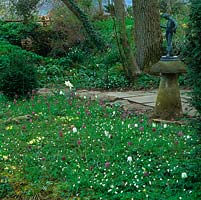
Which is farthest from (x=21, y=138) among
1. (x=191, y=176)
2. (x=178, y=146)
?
(x=191, y=176)

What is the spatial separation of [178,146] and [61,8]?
1345 cm

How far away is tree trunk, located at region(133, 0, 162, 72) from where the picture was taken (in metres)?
11.7

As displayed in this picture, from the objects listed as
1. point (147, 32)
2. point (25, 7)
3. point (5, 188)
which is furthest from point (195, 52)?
point (25, 7)

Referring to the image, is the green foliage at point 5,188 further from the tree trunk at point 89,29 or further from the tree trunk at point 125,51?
the tree trunk at point 89,29

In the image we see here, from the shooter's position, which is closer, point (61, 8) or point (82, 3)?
point (61, 8)

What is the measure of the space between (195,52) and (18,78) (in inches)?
238

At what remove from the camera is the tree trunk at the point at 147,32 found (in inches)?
461

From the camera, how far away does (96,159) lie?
4621 mm

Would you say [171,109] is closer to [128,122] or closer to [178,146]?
[128,122]

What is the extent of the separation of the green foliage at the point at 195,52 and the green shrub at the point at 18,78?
19.2 feet

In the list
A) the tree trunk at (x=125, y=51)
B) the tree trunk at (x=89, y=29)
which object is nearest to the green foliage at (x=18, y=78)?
the tree trunk at (x=125, y=51)

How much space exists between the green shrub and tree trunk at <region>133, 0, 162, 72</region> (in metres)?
3.65

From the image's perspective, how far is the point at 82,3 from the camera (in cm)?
1872

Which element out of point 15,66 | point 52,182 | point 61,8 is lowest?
point 52,182
